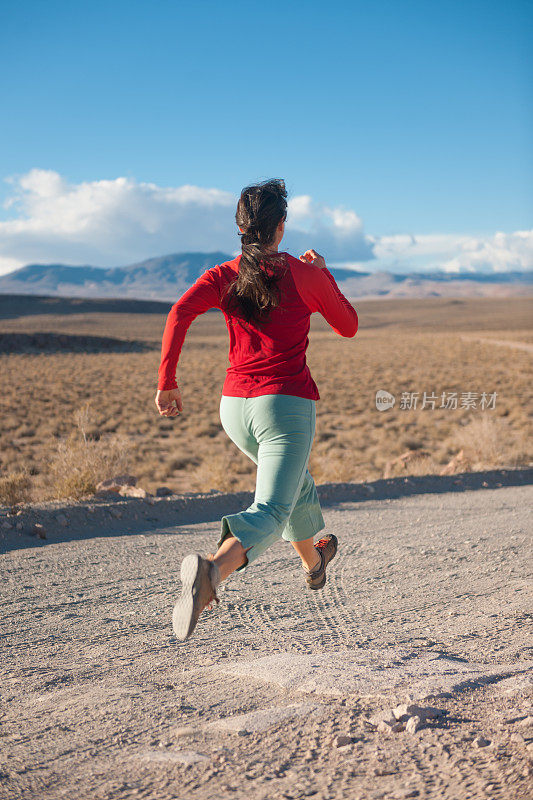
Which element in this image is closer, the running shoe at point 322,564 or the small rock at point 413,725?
the small rock at point 413,725

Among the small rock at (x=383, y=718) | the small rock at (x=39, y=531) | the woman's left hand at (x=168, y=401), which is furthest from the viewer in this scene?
the small rock at (x=39, y=531)

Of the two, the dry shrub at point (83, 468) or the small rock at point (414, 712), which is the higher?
the small rock at point (414, 712)

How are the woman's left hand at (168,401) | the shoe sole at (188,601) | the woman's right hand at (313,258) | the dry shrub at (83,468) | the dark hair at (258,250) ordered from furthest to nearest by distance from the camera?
the dry shrub at (83,468)
the woman's right hand at (313,258)
the woman's left hand at (168,401)
the dark hair at (258,250)
the shoe sole at (188,601)

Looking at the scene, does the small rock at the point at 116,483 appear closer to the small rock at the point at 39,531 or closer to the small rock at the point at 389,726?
the small rock at the point at 39,531

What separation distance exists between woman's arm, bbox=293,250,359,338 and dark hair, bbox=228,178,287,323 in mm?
111

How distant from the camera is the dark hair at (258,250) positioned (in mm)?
2820

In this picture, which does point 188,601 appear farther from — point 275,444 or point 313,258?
point 313,258

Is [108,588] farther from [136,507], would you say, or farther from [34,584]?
[136,507]

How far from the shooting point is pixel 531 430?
60.8 feet

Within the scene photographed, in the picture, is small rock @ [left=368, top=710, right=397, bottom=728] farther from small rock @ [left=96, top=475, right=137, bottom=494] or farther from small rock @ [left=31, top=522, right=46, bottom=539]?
small rock @ [left=96, top=475, right=137, bottom=494]

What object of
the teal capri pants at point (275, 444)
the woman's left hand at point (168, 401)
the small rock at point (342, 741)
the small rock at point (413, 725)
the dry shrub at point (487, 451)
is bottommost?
the dry shrub at point (487, 451)

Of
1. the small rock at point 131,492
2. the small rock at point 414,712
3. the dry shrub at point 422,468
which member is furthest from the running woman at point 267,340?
the dry shrub at point 422,468

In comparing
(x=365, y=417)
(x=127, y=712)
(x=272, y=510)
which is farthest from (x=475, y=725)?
(x=365, y=417)

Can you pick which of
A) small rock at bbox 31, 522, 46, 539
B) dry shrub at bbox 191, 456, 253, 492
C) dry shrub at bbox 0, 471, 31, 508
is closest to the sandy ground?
small rock at bbox 31, 522, 46, 539
